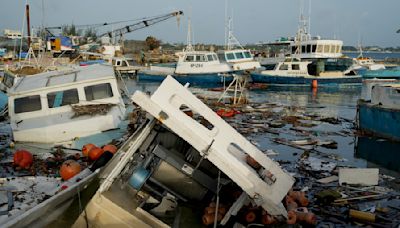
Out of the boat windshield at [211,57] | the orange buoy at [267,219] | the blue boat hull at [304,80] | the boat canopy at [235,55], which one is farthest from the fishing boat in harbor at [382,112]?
the boat windshield at [211,57]

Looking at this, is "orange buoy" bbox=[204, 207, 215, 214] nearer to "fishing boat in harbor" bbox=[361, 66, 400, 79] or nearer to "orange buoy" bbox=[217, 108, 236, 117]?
"orange buoy" bbox=[217, 108, 236, 117]

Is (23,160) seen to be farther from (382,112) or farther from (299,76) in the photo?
(299,76)

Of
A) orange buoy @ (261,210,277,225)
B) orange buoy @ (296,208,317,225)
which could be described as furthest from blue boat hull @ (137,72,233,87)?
orange buoy @ (261,210,277,225)

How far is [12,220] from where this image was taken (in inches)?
185

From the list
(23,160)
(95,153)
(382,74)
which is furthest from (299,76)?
(23,160)

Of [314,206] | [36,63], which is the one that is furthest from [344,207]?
[36,63]

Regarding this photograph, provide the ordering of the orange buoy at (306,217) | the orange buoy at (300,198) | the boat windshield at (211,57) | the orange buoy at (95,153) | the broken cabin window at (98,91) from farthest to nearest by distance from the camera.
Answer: the boat windshield at (211,57) → the broken cabin window at (98,91) → the orange buoy at (95,153) → the orange buoy at (300,198) → the orange buoy at (306,217)

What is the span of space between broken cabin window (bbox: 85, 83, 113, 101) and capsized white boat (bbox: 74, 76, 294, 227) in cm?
490

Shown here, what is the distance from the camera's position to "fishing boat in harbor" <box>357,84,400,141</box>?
40.9 ft

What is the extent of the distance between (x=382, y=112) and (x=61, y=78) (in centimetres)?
1058

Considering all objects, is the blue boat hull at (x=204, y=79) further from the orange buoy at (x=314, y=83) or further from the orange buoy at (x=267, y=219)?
the orange buoy at (x=267, y=219)

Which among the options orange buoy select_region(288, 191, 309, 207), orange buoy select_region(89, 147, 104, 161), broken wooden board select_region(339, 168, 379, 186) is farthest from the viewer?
orange buoy select_region(89, 147, 104, 161)

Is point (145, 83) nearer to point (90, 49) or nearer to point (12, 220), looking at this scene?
point (90, 49)

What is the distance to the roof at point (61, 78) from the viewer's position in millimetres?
11023
